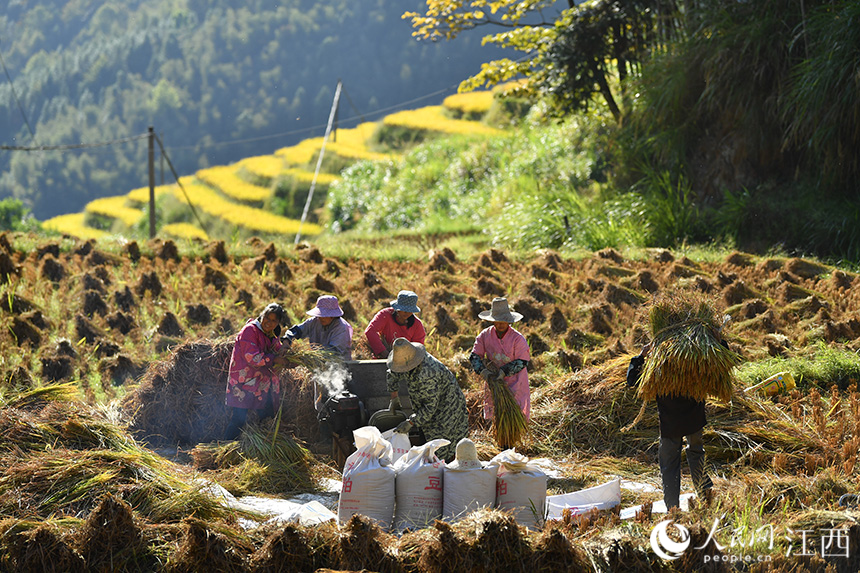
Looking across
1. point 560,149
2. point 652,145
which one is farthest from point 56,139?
point 652,145

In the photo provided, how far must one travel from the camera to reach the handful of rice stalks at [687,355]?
5082 mm

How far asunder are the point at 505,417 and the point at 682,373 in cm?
150

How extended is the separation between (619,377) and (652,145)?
29.0 feet

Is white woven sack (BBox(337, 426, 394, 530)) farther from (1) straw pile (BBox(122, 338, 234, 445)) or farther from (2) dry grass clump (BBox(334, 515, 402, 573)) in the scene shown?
(1) straw pile (BBox(122, 338, 234, 445))

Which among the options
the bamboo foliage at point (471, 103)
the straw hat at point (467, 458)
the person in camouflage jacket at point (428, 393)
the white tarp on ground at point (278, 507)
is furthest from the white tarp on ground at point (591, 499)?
the bamboo foliage at point (471, 103)

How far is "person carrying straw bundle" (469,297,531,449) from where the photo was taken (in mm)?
A: 6234

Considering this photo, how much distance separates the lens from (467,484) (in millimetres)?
4844

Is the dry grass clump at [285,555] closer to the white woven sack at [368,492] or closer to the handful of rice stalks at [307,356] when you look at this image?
the white woven sack at [368,492]

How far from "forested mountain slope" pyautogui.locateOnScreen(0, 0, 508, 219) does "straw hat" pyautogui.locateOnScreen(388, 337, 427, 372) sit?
226ft

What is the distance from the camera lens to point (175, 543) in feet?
14.7

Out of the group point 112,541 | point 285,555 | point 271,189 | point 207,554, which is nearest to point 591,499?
point 285,555

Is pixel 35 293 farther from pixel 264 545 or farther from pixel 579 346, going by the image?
pixel 264 545

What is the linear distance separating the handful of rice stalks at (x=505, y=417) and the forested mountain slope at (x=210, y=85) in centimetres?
6816

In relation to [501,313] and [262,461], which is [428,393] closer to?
[501,313]
